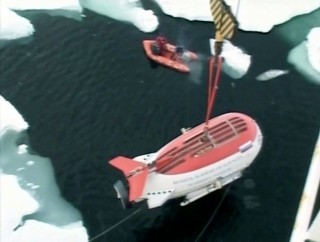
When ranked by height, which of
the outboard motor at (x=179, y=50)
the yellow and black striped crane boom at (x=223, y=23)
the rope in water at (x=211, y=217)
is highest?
the yellow and black striped crane boom at (x=223, y=23)

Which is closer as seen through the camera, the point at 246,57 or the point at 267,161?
the point at 267,161

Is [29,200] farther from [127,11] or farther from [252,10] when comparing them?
[252,10]

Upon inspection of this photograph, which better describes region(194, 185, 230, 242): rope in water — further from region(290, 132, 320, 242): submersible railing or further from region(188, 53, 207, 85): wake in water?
region(290, 132, 320, 242): submersible railing

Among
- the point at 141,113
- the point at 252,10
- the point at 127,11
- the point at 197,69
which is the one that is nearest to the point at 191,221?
the point at 141,113

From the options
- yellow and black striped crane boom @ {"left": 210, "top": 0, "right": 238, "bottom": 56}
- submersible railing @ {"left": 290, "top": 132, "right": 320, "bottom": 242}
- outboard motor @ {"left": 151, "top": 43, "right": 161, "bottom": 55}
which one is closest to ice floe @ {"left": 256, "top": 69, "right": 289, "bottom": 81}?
outboard motor @ {"left": 151, "top": 43, "right": 161, "bottom": 55}

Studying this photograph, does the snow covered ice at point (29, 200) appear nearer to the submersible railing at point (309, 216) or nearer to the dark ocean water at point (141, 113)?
the dark ocean water at point (141, 113)

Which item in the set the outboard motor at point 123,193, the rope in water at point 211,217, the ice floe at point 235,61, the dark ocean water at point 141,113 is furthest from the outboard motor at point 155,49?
the outboard motor at point 123,193

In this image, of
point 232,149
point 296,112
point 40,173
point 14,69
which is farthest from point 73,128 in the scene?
point 296,112

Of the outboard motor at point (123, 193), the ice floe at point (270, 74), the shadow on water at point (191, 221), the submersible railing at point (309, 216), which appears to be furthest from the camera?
the ice floe at point (270, 74)

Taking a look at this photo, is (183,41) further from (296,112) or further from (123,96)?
(296,112)
